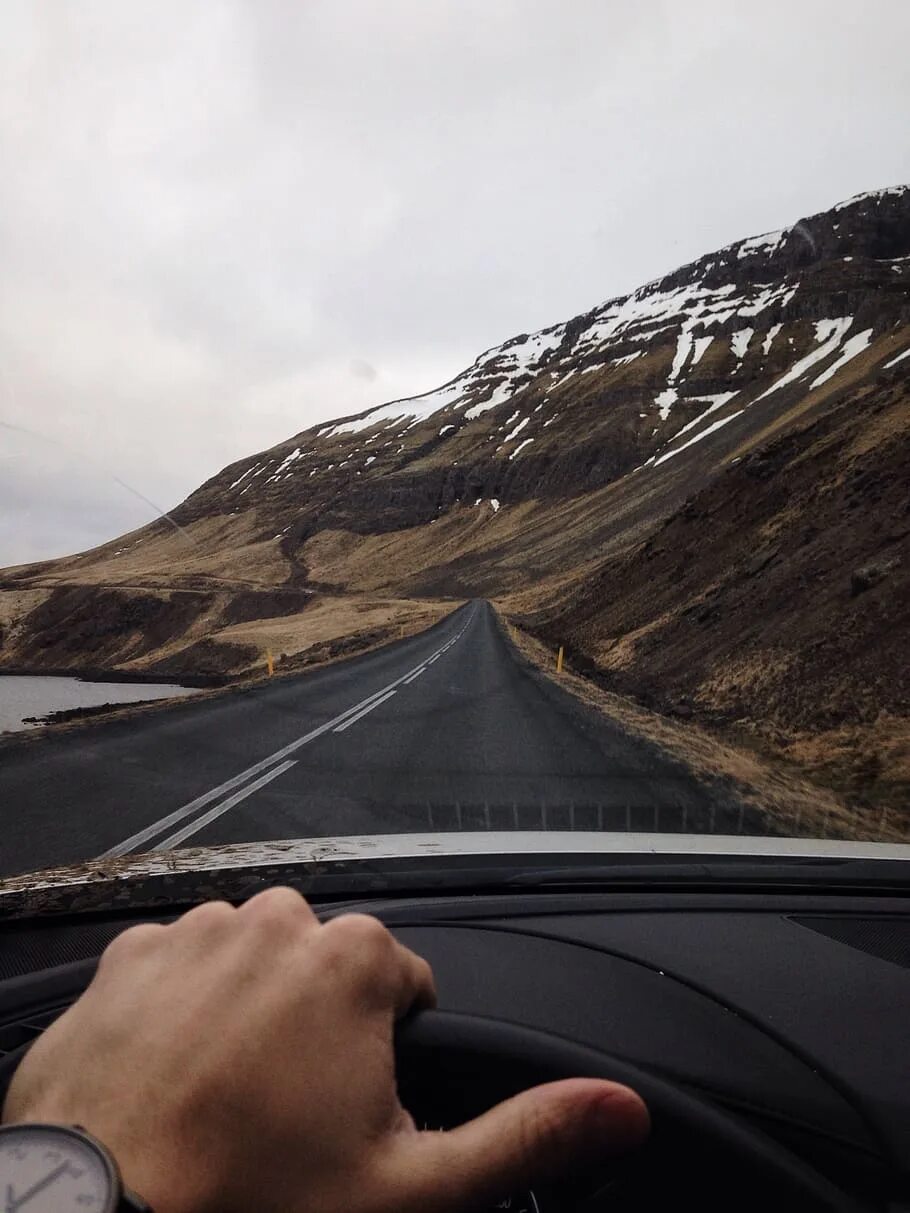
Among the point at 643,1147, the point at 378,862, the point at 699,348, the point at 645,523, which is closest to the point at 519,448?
the point at 699,348

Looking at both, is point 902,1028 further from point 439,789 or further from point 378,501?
point 378,501

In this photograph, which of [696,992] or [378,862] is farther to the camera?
[378,862]

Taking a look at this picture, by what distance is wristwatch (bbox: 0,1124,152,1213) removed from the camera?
0.85m

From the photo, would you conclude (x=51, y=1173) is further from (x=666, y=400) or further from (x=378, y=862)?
(x=666, y=400)

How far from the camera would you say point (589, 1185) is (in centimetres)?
148

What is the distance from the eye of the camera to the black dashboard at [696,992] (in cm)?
168

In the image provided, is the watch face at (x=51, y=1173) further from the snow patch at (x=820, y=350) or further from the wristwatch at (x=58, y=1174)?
the snow patch at (x=820, y=350)

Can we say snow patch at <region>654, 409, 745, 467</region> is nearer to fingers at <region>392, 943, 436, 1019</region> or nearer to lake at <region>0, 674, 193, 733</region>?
lake at <region>0, 674, 193, 733</region>

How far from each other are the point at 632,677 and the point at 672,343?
126 meters

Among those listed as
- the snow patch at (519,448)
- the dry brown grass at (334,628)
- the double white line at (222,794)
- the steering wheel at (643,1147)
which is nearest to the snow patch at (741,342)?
the snow patch at (519,448)

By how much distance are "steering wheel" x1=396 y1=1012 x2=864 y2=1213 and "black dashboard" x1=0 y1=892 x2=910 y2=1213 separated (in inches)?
0.4

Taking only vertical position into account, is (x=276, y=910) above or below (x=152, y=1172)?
above

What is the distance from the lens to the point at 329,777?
7.72 meters

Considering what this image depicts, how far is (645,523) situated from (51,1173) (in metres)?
66.9
